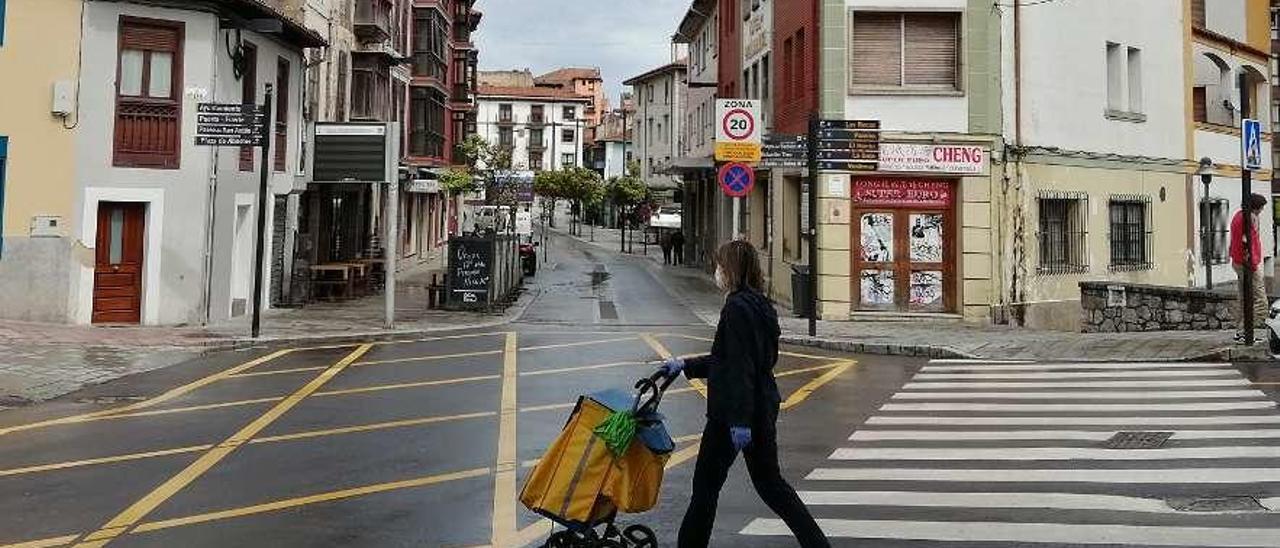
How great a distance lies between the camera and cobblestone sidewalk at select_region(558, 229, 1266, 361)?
1508cm

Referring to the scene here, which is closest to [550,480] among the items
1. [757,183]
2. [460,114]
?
[757,183]

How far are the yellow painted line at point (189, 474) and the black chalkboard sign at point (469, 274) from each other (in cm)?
981

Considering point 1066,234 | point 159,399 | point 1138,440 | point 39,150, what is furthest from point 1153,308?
point 39,150

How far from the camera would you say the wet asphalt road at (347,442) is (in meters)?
6.02

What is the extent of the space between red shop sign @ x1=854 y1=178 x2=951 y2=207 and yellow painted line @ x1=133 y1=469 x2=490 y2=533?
14929 mm

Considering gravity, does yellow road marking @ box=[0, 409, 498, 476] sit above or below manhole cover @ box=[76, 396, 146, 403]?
below

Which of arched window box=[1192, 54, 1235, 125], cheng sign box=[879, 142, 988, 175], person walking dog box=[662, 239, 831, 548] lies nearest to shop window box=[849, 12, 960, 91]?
cheng sign box=[879, 142, 988, 175]

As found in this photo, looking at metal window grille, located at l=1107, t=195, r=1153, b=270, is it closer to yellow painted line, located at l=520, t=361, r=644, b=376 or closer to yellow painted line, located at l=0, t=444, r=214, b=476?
yellow painted line, located at l=520, t=361, r=644, b=376

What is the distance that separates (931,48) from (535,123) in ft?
330

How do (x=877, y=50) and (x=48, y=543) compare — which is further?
(x=877, y=50)

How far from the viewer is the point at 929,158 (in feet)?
67.6

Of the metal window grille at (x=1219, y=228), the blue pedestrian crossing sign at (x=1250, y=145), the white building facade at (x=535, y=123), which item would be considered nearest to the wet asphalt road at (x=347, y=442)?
the blue pedestrian crossing sign at (x=1250, y=145)

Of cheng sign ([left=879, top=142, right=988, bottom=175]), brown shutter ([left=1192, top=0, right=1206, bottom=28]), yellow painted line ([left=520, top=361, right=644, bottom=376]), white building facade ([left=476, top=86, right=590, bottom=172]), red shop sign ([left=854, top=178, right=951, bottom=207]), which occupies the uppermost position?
white building facade ([left=476, top=86, right=590, bottom=172])

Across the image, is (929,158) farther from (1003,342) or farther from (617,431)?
(617,431)
